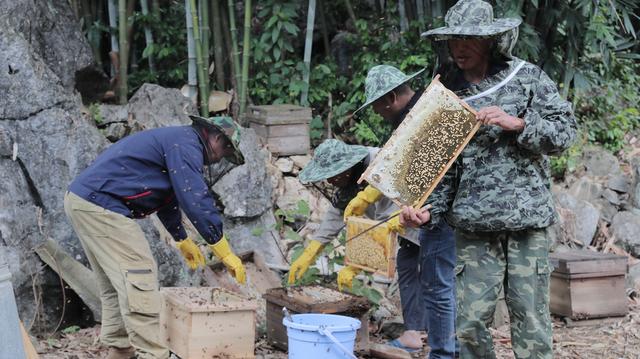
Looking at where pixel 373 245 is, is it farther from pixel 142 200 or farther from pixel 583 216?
pixel 583 216

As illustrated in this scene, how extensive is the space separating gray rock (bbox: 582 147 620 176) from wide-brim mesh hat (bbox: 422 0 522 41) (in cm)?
536

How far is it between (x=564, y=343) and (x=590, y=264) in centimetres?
78

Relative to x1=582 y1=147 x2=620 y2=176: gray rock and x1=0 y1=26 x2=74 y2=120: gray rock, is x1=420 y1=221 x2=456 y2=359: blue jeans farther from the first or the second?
x1=582 y1=147 x2=620 y2=176: gray rock

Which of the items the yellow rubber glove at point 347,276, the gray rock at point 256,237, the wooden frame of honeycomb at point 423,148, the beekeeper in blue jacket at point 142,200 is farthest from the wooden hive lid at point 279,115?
the wooden frame of honeycomb at point 423,148

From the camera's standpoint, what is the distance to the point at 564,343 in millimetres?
5664

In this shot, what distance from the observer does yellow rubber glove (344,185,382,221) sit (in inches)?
192

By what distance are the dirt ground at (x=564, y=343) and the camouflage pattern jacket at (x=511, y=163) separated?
188cm

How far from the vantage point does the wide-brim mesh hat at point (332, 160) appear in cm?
463

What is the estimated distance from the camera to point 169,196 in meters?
4.68

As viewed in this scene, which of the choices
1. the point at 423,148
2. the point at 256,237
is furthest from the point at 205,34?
the point at 423,148

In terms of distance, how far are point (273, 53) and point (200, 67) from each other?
0.85 m

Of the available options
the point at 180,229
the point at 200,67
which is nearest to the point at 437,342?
the point at 180,229

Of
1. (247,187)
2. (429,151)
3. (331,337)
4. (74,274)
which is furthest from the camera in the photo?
(247,187)

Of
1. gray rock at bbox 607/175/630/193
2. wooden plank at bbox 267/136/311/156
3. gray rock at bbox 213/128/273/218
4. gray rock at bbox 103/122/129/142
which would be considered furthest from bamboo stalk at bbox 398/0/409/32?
gray rock at bbox 103/122/129/142
